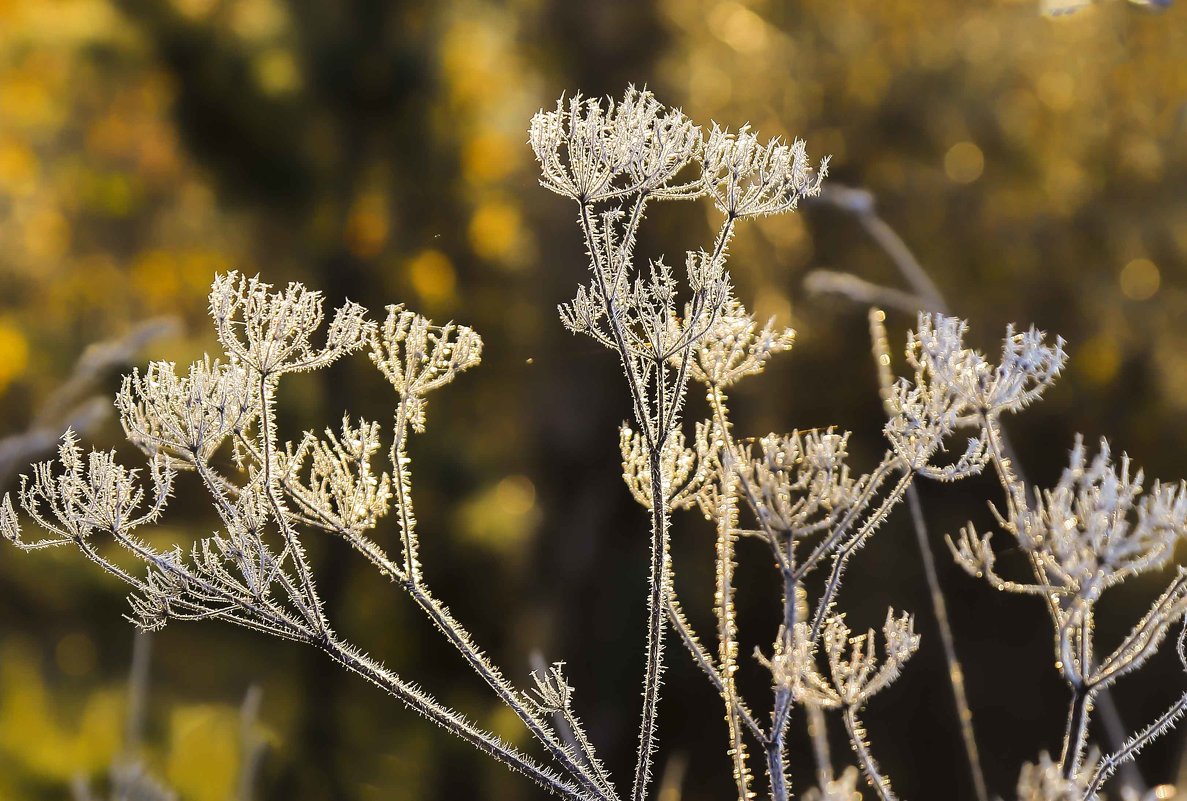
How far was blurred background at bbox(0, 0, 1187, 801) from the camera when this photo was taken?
16.1ft

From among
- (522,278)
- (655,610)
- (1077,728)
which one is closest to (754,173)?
(655,610)

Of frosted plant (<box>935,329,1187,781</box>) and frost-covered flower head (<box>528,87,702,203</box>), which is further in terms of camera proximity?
frost-covered flower head (<box>528,87,702,203</box>)

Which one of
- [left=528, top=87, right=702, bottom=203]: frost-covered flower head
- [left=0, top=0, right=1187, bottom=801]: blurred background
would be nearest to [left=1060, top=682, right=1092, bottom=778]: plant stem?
[left=528, top=87, right=702, bottom=203]: frost-covered flower head

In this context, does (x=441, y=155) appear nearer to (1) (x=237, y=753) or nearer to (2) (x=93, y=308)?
(2) (x=93, y=308)

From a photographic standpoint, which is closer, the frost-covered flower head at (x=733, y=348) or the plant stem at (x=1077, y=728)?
the plant stem at (x=1077, y=728)

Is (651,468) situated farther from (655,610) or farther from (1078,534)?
(1078,534)

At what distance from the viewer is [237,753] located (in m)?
4.49

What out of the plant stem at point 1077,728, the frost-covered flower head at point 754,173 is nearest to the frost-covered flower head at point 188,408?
the frost-covered flower head at point 754,173

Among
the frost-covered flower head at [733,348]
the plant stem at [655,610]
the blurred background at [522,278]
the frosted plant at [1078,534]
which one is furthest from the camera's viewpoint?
the blurred background at [522,278]

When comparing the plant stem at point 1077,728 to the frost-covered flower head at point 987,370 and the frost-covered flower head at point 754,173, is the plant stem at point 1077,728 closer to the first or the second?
the frost-covered flower head at point 987,370

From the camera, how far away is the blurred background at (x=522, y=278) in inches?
193

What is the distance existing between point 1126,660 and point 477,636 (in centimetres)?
495

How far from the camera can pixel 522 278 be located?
5418 mm

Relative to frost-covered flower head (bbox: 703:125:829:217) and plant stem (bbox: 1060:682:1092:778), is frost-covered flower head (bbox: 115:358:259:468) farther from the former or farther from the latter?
plant stem (bbox: 1060:682:1092:778)
